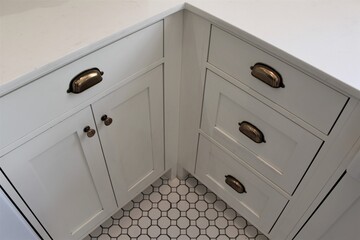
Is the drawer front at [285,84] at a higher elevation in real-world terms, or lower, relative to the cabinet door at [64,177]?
higher

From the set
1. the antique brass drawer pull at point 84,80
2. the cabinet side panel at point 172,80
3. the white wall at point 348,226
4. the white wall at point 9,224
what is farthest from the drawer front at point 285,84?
the white wall at point 9,224

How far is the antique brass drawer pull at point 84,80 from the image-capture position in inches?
29.6

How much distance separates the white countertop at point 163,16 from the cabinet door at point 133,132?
0.60 feet

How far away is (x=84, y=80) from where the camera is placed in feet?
2.50

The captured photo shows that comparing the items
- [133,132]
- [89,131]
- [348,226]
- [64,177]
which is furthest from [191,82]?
[348,226]

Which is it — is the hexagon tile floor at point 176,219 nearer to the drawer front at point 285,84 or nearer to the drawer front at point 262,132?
the drawer front at point 262,132

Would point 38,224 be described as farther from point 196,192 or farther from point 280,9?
point 280,9

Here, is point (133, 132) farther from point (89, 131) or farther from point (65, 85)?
point (65, 85)

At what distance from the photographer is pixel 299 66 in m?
0.73

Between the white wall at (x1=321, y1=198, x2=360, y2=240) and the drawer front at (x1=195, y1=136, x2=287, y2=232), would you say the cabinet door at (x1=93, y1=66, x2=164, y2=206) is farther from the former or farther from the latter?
the white wall at (x1=321, y1=198, x2=360, y2=240)

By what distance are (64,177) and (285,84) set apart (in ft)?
2.12

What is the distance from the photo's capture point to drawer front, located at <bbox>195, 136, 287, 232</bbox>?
1.07 metres

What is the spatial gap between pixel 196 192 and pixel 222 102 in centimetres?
58

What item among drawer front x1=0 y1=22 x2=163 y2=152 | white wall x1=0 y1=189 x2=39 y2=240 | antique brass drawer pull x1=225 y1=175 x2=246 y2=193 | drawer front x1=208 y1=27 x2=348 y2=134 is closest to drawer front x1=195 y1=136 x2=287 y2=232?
antique brass drawer pull x1=225 y1=175 x2=246 y2=193
